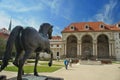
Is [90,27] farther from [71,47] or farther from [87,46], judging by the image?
[71,47]

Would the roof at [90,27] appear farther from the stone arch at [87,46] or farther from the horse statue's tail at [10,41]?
the horse statue's tail at [10,41]

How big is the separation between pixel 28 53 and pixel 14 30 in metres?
1.02

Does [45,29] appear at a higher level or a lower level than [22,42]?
higher

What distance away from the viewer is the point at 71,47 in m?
71.9

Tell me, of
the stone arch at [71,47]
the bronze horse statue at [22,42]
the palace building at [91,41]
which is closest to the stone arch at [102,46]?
Answer: the palace building at [91,41]

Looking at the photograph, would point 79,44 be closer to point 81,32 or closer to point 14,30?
point 81,32

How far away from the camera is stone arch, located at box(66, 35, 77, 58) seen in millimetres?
70875

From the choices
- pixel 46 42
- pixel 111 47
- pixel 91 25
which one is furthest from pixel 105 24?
pixel 46 42

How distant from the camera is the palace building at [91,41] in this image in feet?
219

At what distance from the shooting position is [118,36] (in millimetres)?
66938

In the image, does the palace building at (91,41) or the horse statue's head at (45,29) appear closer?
the horse statue's head at (45,29)

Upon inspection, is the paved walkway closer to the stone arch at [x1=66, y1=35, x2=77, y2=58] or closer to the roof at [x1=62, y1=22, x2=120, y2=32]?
the roof at [x1=62, y1=22, x2=120, y2=32]

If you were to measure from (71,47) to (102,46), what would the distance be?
39.9 ft

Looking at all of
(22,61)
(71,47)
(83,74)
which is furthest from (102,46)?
(22,61)
